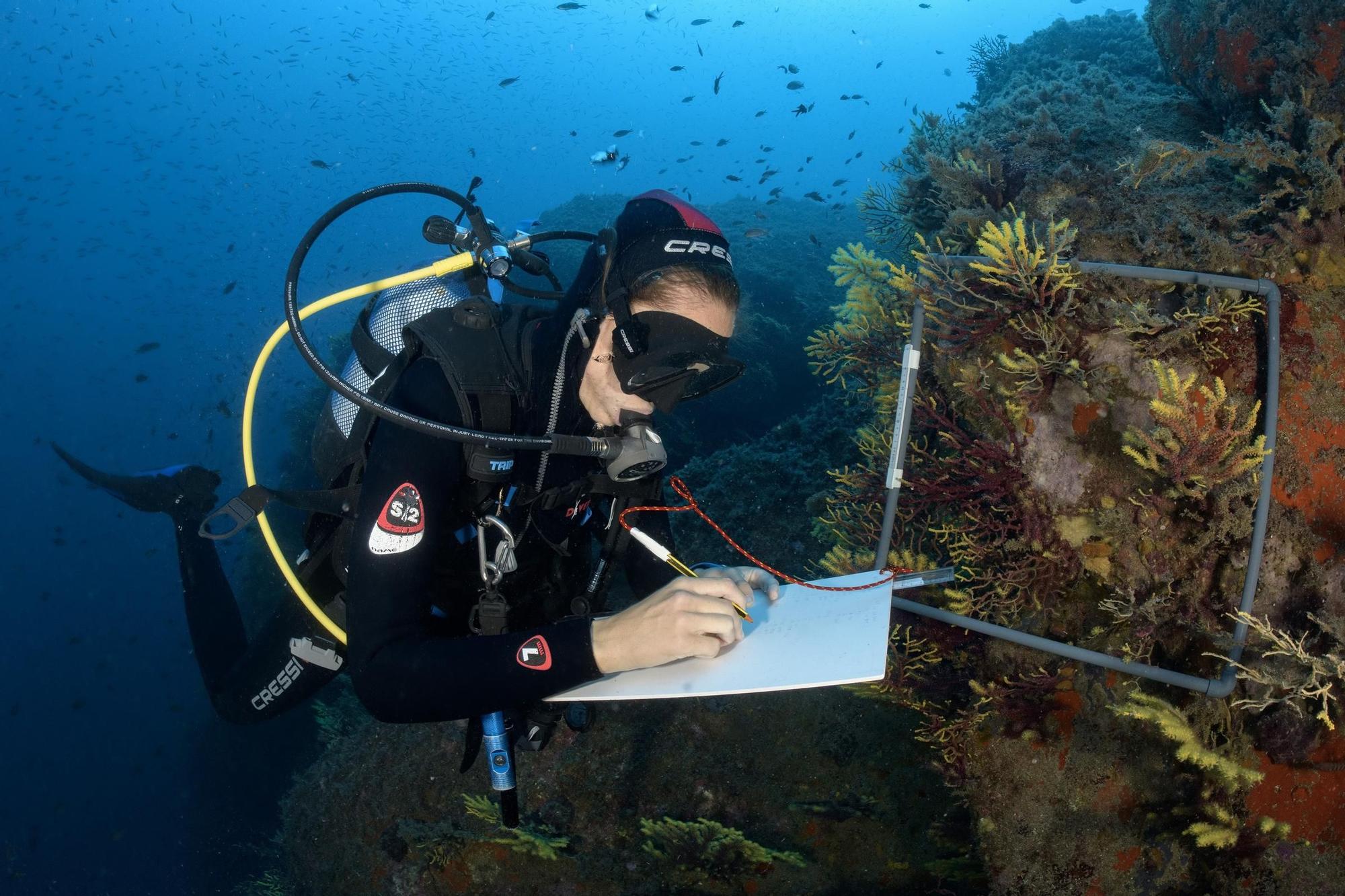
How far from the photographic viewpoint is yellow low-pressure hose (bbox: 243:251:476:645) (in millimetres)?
3176

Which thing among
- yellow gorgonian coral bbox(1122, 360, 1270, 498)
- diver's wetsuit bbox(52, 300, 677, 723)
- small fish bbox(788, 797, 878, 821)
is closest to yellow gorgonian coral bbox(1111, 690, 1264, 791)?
yellow gorgonian coral bbox(1122, 360, 1270, 498)

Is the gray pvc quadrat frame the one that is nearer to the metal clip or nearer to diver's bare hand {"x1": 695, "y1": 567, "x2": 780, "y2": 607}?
diver's bare hand {"x1": 695, "y1": 567, "x2": 780, "y2": 607}

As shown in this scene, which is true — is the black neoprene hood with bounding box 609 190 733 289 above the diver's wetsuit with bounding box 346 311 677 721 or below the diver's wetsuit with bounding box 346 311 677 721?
above

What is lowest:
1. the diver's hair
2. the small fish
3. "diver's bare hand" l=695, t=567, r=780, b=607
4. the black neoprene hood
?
the small fish

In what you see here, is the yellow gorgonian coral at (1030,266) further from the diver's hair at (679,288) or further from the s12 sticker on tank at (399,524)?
the s12 sticker on tank at (399,524)

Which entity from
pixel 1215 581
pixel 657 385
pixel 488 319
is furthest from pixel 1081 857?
pixel 488 319

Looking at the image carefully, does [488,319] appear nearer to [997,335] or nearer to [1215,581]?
[997,335]

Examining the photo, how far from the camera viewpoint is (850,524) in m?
4.38

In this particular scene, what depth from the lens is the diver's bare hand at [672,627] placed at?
1.98m

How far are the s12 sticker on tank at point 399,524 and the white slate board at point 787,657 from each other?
30.4 inches

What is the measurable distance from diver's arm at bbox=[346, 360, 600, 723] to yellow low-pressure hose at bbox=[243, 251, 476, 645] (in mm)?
941

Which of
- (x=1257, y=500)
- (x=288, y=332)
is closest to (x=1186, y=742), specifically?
(x=1257, y=500)

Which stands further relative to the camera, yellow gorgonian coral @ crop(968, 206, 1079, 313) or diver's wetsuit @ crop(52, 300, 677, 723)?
yellow gorgonian coral @ crop(968, 206, 1079, 313)

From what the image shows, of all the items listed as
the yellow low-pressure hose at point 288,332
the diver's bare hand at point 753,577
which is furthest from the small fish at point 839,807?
the yellow low-pressure hose at point 288,332
